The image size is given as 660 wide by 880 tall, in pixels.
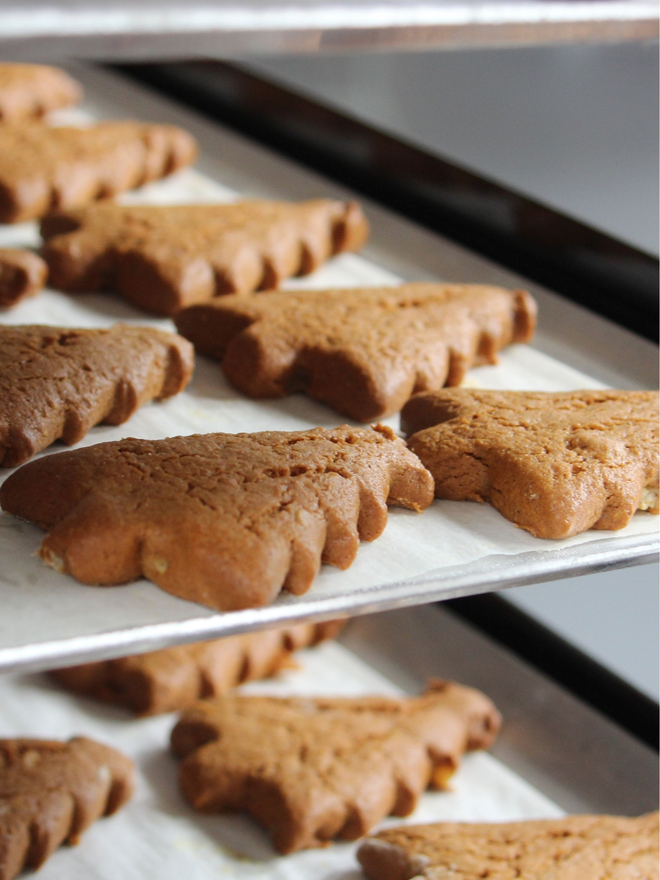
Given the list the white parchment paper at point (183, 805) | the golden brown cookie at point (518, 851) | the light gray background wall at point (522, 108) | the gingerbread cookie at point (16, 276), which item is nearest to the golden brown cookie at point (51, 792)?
the white parchment paper at point (183, 805)

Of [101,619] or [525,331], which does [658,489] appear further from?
[101,619]

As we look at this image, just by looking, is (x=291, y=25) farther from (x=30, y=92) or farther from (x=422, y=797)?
(x=30, y=92)

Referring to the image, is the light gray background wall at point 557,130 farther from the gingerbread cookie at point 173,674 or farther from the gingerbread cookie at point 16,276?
the gingerbread cookie at point 16,276

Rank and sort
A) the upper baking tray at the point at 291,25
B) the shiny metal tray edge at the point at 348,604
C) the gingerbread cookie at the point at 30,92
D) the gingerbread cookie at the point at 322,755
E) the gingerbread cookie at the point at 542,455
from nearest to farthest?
the upper baking tray at the point at 291,25, the shiny metal tray edge at the point at 348,604, the gingerbread cookie at the point at 542,455, the gingerbread cookie at the point at 322,755, the gingerbread cookie at the point at 30,92

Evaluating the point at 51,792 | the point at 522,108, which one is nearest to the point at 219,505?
the point at 51,792

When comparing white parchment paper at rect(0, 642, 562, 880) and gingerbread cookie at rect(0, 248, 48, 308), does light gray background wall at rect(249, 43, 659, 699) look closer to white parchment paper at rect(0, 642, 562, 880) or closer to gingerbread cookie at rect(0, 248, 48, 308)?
white parchment paper at rect(0, 642, 562, 880)
